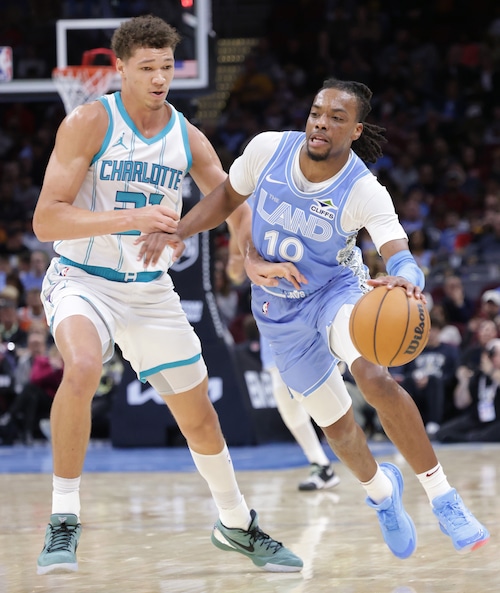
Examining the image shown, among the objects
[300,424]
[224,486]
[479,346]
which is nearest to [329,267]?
[224,486]

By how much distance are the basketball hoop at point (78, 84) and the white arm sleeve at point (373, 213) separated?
15.6 ft

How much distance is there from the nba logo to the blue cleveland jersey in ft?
18.2

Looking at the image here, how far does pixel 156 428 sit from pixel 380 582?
6.13 meters

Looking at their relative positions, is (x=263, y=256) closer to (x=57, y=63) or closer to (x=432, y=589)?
(x=432, y=589)

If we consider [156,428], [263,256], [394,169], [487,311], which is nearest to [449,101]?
[394,169]

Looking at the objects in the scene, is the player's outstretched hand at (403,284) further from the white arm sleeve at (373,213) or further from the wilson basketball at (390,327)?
the white arm sleeve at (373,213)

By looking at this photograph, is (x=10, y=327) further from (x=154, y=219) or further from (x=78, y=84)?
(x=154, y=219)

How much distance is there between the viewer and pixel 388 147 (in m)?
16.9

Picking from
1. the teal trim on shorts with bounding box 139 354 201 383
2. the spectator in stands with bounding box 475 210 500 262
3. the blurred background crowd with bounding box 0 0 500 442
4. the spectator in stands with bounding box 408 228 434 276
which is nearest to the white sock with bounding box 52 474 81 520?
the teal trim on shorts with bounding box 139 354 201 383

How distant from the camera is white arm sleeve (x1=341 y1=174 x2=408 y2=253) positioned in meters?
4.51

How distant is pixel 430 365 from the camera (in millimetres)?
10883

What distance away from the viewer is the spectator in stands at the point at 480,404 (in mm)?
10188

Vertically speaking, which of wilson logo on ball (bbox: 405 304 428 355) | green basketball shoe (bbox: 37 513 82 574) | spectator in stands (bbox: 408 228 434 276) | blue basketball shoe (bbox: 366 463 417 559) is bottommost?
spectator in stands (bbox: 408 228 434 276)

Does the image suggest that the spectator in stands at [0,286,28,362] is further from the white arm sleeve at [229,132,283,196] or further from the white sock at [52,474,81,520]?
the white sock at [52,474,81,520]
